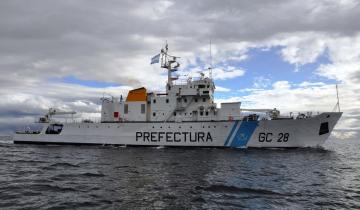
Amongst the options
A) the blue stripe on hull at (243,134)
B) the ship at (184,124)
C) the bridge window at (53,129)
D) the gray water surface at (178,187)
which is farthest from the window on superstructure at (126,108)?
the gray water surface at (178,187)

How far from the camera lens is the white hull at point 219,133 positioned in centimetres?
2952

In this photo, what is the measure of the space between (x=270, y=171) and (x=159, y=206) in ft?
30.2

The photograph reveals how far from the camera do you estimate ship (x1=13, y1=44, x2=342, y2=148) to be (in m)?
29.7

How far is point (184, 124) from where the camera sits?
104 ft

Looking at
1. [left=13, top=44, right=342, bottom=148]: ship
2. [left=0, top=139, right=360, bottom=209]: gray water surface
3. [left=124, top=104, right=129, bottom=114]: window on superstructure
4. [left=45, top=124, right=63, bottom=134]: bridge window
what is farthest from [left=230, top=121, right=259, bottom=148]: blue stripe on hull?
[left=45, top=124, right=63, bottom=134]: bridge window

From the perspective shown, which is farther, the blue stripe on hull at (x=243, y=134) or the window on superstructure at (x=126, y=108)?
the window on superstructure at (x=126, y=108)

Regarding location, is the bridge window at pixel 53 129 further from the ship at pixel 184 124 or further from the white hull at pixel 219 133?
the white hull at pixel 219 133

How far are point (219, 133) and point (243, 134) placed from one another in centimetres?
232

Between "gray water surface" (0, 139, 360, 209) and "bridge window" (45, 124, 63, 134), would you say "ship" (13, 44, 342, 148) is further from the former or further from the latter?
"gray water surface" (0, 139, 360, 209)

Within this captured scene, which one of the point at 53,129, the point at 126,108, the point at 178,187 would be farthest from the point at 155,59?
the point at 178,187

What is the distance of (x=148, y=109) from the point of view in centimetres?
3475

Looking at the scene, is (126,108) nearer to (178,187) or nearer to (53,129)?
(53,129)

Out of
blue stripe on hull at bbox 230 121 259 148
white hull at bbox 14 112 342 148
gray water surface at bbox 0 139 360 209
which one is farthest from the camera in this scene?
blue stripe on hull at bbox 230 121 259 148

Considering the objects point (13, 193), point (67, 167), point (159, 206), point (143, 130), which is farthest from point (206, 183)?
point (143, 130)
